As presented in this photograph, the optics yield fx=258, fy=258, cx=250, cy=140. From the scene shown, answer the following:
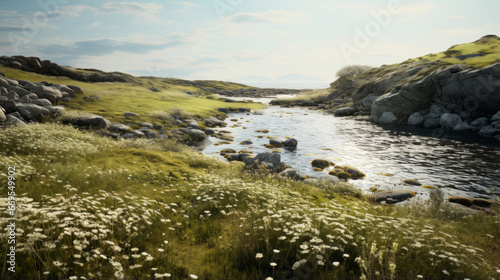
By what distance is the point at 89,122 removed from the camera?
72.4 ft

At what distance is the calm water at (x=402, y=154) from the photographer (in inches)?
589

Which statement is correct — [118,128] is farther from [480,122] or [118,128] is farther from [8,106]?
[480,122]

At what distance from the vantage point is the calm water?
15.0 m

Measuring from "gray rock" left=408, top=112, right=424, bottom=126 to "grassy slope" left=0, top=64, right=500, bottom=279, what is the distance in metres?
33.8

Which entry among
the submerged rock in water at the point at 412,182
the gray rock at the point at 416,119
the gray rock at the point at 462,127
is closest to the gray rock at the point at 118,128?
the submerged rock in water at the point at 412,182

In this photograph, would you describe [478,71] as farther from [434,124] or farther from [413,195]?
[413,195]

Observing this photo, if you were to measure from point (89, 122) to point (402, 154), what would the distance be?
26.6 meters

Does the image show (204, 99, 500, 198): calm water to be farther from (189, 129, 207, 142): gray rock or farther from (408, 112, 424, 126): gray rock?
(408, 112, 424, 126): gray rock

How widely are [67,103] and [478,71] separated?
4964 cm

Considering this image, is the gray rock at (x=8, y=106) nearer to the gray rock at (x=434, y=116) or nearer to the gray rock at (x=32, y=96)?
the gray rock at (x=32, y=96)

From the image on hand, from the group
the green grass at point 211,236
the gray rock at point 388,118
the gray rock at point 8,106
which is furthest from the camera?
the gray rock at point 388,118

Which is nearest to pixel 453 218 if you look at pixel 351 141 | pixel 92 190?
pixel 92 190

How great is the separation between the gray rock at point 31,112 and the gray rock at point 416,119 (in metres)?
44.1

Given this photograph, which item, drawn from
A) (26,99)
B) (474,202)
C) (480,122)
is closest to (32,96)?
(26,99)
